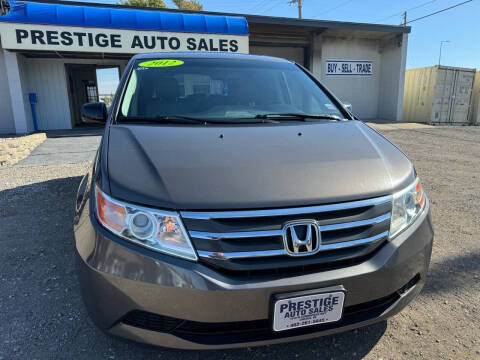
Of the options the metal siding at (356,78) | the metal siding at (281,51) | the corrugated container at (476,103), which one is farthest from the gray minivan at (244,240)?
the corrugated container at (476,103)

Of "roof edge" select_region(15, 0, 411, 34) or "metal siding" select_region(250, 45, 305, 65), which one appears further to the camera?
"metal siding" select_region(250, 45, 305, 65)

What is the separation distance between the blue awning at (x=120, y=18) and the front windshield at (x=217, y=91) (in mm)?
9487

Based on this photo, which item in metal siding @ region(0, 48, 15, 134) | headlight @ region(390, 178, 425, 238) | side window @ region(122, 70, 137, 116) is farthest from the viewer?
metal siding @ region(0, 48, 15, 134)

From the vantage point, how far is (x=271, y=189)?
1353 mm

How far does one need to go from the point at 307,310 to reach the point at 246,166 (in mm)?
656

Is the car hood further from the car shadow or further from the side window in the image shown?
the car shadow

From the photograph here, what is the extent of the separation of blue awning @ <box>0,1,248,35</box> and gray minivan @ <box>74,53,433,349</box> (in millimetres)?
10573

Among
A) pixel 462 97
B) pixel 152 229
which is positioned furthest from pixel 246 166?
pixel 462 97

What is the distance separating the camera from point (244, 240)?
1.28 meters

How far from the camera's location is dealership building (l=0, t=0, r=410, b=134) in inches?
394

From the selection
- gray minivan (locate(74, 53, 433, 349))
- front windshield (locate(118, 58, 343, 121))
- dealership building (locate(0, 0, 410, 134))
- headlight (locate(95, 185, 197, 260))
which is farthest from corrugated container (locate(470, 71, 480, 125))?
headlight (locate(95, 185, 197, 260))

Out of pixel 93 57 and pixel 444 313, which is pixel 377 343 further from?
pixel 93 57

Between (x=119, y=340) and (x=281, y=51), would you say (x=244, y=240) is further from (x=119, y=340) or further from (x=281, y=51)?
(x=281, y=51)

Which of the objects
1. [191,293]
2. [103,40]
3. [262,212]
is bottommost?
[191,293]
